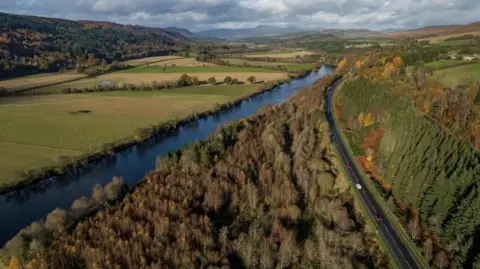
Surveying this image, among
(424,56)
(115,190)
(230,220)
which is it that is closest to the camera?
(230,220)

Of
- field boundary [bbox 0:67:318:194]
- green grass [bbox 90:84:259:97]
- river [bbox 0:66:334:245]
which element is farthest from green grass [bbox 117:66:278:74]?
river [bbox 0:66:334:245]

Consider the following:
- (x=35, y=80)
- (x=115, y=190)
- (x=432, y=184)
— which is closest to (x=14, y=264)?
(x=115, y=190)

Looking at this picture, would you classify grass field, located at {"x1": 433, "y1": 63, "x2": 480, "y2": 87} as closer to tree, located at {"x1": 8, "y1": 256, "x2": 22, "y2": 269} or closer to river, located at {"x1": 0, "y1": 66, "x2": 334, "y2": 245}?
river, located at {"x1": 0, "y1": 66, "x2": 334, "y2": 245}

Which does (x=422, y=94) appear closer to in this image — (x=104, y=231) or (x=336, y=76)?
(x=104, y=231)

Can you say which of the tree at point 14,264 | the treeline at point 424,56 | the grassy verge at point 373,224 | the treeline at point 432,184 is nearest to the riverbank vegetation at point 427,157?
the treeline at point 432,184

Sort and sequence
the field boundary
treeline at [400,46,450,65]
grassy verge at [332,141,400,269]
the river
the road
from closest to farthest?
grassy verge at [332,141,400,269] < the road < the river < the field boundary < treeline at [400,46,450,65]

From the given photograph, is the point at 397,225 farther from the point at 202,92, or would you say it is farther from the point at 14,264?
the point at 202,92
